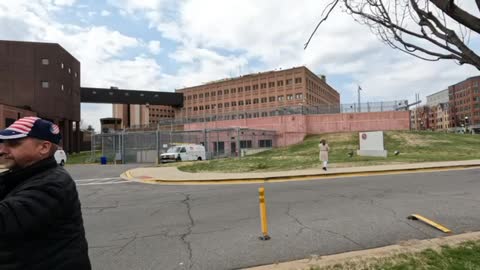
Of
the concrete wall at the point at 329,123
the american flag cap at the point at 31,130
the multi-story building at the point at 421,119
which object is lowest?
the american flag cap at the point at 31,130

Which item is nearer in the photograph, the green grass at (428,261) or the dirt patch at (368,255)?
the green grass at (428,261)

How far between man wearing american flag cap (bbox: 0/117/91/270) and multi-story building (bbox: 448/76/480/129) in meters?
136

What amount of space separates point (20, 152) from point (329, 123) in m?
43.3

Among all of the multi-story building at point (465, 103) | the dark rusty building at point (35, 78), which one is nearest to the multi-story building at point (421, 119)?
the multi-story building at point (465, 103)

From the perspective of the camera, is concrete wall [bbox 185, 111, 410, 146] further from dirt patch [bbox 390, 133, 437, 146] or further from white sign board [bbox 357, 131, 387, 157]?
white sign board [bbox 357, 131, 387, 157]

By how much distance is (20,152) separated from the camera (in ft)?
6.84

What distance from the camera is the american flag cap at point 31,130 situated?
204 cm

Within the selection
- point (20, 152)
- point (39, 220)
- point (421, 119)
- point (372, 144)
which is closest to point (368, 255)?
point (39, 220)

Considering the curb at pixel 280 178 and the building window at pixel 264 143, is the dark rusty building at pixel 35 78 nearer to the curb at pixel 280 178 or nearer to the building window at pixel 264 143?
the building window at pixel 264 143

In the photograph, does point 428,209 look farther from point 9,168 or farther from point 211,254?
point 9,168

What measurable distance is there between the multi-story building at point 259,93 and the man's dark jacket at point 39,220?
312ft

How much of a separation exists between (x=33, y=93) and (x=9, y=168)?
61402 millimetres

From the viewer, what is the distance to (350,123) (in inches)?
1686

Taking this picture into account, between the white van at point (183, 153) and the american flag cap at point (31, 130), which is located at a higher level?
the american flag cap at point (31, 130)
